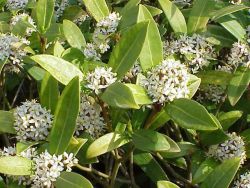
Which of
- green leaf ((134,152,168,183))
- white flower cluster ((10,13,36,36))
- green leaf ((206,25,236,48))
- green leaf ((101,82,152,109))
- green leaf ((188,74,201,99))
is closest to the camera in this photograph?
green leaf ((101,82,152,109))

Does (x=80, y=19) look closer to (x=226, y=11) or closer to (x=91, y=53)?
(x=91, y=53)

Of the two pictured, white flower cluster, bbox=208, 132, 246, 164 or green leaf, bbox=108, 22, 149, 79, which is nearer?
green leaf, bbox=108, 22, 149, 79

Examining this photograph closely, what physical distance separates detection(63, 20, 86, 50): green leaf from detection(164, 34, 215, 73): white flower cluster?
405mm

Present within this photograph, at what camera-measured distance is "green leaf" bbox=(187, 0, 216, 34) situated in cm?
263

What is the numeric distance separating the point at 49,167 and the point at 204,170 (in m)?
0.66

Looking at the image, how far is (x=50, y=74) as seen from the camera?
2350 mm

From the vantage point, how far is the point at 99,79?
2174 millimetres

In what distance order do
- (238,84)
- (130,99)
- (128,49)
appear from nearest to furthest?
1. (130,99)
2. (128,49)
3. (238,84)

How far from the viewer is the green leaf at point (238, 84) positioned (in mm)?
2408

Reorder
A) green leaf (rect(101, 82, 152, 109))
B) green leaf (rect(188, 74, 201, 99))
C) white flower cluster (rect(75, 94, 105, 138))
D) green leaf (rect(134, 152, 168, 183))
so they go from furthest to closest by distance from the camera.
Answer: green leaf (rect(134, 152, 168, 183)) → white flower cluster (rect(75, 94, 105, 138)) → green leaf (rect(188, 74, 201, 99)) → green leaf (rect(101, 82, 152, 109))

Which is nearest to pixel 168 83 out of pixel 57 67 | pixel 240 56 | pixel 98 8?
pixel 57 67

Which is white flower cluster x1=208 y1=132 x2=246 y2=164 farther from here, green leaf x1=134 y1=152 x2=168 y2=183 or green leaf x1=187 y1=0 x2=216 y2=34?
green leaf x1=187 y1=0 x2=216 y2=34

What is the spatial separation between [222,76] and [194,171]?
447 millimetres

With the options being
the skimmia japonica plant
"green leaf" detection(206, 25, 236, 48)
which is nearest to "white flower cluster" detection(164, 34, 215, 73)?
the skimmia japonica plant
